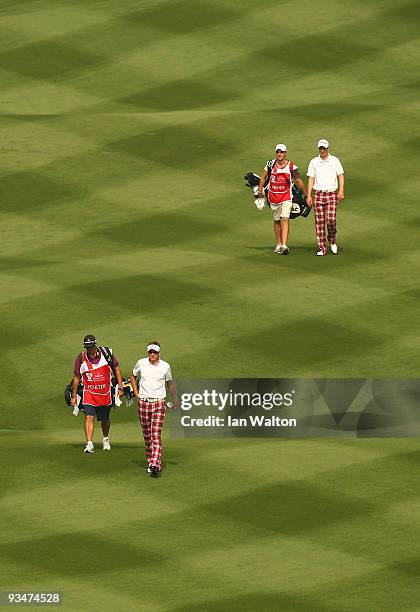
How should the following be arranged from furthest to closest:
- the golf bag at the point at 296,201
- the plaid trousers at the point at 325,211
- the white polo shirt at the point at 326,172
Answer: the golf bag at the point at 296,201
the plaid trousers at the point at 325,211
the white polo shirt at the point at 326,172

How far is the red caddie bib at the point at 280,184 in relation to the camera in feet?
113

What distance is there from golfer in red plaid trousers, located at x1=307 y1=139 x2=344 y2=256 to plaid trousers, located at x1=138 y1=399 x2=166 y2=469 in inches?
404

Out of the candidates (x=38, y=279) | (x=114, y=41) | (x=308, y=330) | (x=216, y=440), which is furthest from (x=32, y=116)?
(x=216, y=440)

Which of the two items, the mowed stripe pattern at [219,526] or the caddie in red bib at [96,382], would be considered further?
the caddie in red bib at [96,382]

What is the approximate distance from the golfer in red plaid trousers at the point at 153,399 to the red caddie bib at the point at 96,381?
84cm

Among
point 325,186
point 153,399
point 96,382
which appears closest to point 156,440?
point 153,399

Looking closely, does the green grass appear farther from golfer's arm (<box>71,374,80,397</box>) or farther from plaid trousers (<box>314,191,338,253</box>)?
golfer's arm (<box>71,374,80,397</box>)

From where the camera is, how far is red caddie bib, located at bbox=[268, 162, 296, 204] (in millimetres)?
34438

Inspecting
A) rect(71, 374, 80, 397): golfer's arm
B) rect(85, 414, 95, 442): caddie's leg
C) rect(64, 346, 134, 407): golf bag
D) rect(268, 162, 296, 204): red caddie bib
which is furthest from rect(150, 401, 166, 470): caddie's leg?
rect(268, 162, 296, 204): red caddie bib

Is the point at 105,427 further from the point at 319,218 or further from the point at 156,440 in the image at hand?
the point at 319,218

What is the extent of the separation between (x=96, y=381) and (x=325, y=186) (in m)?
10.1

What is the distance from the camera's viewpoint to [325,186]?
34.5 m

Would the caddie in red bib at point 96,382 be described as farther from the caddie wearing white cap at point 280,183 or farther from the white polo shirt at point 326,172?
the white polo shirt at point 326,172

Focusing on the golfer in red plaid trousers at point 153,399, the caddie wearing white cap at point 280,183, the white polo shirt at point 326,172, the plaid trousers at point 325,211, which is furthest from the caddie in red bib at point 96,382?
the plaid trousers at point 325,211
